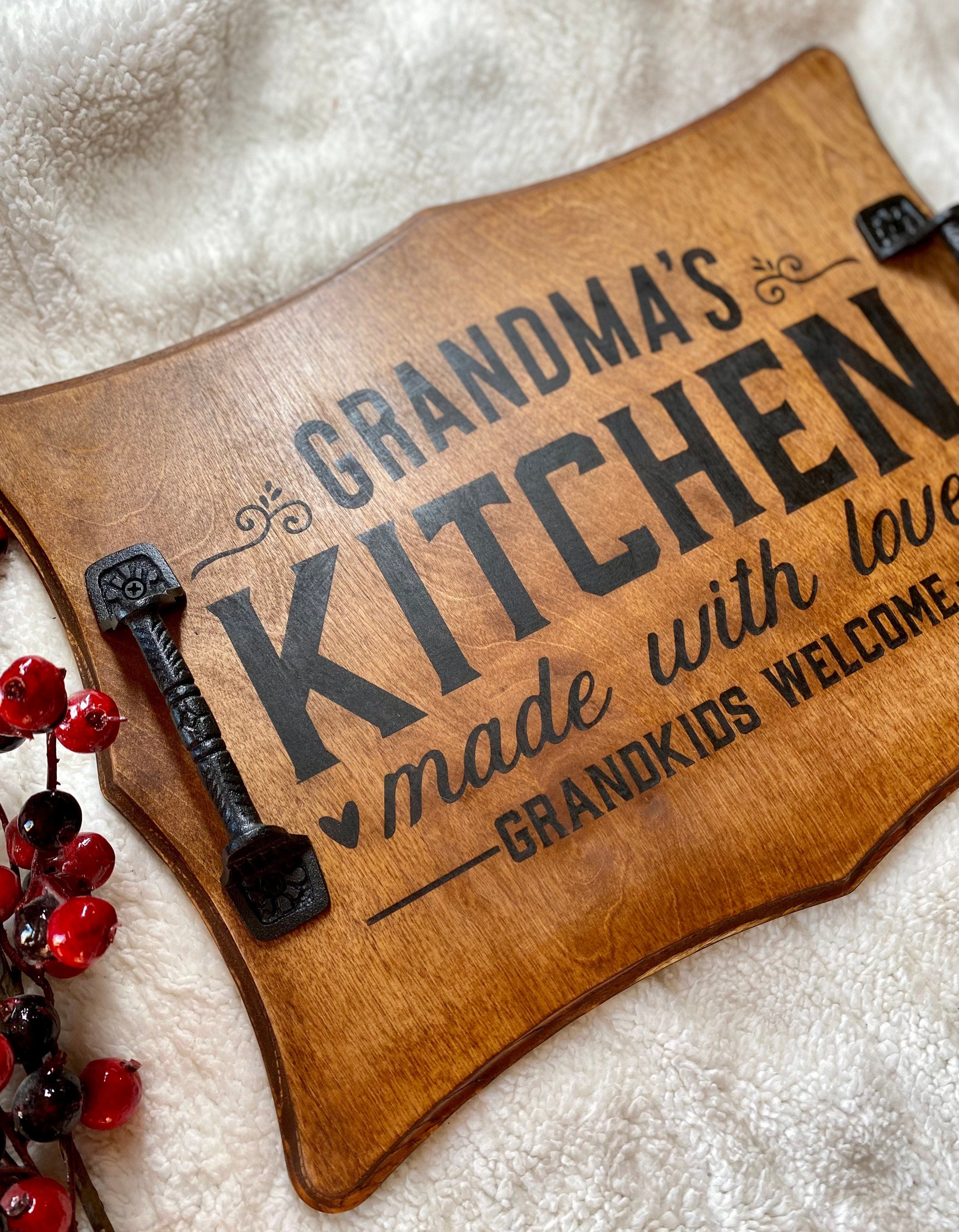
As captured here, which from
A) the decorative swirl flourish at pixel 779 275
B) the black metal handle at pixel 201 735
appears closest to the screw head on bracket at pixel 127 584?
the black metal handle at pixel 201 735

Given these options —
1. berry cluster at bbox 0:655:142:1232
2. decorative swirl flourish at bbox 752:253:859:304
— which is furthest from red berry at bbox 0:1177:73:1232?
decorative swirl flourish at bbox 752:253:859:304

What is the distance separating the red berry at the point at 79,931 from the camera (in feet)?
1.12

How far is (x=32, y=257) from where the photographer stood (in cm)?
48

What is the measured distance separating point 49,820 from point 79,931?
0.05 meters

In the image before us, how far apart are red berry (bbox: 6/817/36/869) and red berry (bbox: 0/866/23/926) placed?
11 millimetres

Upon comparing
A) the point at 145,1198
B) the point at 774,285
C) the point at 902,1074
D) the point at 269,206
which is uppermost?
the point at 269,206

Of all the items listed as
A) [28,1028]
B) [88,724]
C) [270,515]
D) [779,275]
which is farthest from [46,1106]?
[779,275]

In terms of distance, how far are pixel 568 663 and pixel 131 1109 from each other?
0.27m

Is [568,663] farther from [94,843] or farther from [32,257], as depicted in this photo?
[32,257]

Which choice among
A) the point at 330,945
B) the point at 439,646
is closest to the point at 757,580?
the point at 439,646

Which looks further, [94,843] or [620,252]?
[620,252]

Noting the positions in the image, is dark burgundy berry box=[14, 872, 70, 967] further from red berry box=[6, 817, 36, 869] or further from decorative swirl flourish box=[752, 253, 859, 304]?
decorative swirl flourish box=[752, 253, 859, 304]

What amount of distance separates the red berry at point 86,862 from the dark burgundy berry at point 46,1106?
7 cm

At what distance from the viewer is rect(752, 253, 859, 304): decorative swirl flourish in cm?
53
